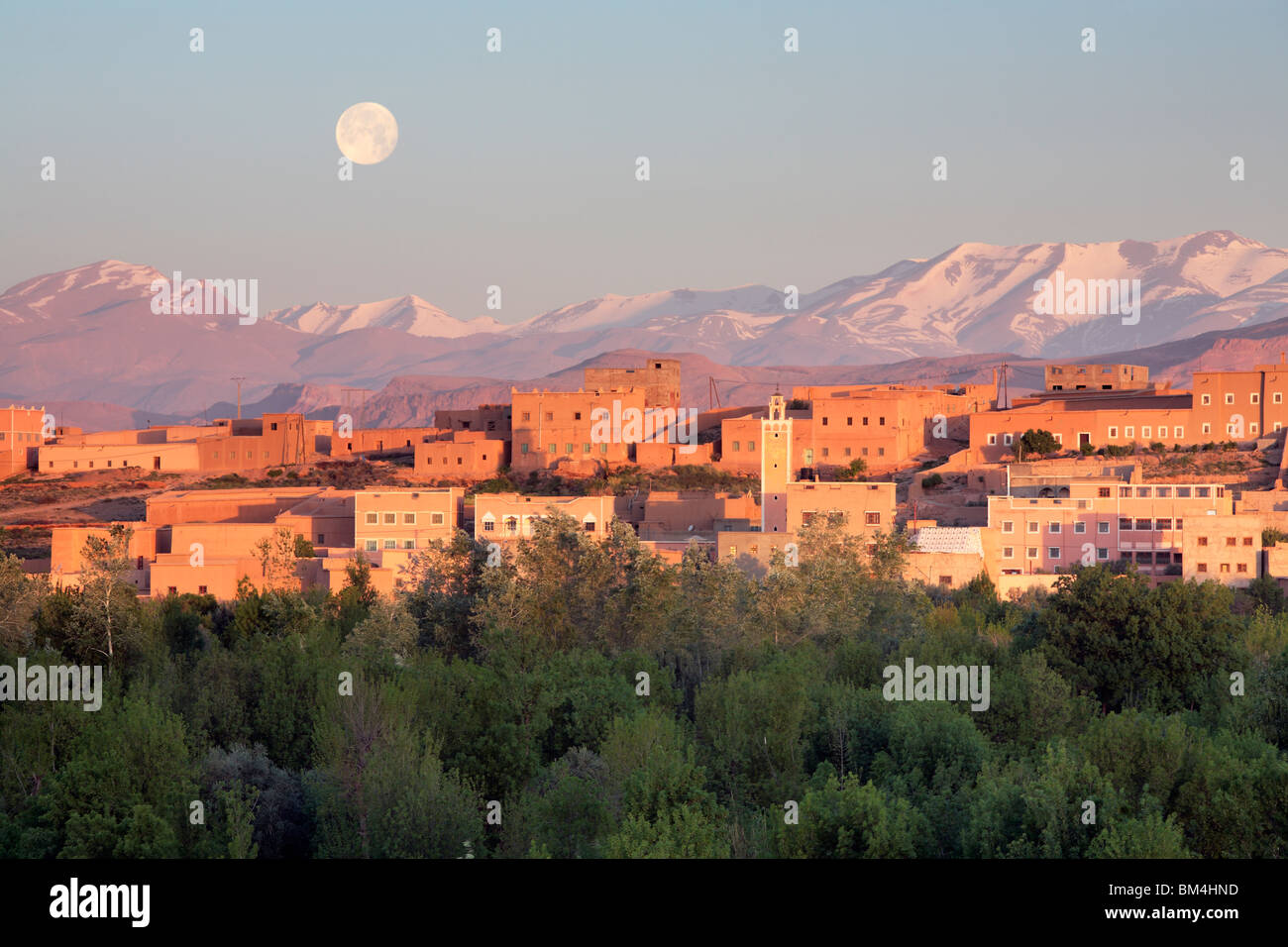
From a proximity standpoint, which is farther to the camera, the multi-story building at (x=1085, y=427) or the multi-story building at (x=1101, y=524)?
the multi-story building at (x=1085, y=427)

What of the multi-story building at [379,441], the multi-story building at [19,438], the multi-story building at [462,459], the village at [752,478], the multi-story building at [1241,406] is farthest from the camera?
the multi-story building at [19,438]

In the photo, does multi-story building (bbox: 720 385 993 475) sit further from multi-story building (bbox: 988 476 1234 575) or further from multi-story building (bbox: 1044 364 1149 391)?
multi-story building (bbox: 988 476 1234 575)

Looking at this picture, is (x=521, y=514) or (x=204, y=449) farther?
(x=204, y=449)

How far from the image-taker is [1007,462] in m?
49.7

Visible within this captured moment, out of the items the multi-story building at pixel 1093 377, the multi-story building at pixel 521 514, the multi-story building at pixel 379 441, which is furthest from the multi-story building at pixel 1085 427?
the multi-story building at pixel 379 441

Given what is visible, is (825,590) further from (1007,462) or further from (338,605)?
(1007,462)

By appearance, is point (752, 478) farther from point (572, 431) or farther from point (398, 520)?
point (398, 520)

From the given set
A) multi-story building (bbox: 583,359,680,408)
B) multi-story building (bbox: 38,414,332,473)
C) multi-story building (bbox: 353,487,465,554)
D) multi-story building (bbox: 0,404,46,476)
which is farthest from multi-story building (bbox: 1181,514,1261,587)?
multi-story building (bbox: 0,404,46,476)

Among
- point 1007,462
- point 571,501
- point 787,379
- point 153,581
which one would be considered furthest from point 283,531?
point 787,379

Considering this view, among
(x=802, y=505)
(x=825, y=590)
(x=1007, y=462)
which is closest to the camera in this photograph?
(x=825, y=590)

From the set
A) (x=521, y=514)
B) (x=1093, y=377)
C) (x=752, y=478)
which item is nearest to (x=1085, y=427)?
(x=752, y=478)

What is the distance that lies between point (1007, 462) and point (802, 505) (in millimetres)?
13127

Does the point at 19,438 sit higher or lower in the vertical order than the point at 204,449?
higher

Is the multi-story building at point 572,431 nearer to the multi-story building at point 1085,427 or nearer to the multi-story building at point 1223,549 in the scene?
the multi-story building at point 1085,427
